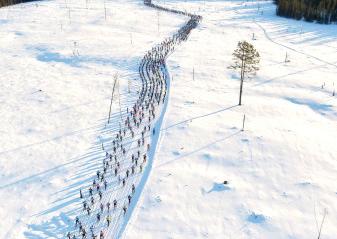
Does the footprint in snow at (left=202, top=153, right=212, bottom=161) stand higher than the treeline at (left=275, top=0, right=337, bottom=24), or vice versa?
the treeline at (left=275, top=0, right=337, bottom=24)

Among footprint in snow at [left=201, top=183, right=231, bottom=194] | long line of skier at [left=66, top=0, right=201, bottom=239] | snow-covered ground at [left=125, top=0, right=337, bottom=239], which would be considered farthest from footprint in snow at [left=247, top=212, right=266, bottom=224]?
long line of skier at [left=66, top=0, right=201, bottom=239]

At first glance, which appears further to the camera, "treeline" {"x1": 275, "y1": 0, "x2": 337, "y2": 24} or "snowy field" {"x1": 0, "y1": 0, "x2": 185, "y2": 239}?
"treeline" {"x1": 275, "y1": 0, "x2": 337, "y2": 24}

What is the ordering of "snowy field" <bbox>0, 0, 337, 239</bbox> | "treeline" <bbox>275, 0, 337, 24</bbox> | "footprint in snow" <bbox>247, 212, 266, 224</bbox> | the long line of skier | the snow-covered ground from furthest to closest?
"treeline" <bbox>275, 0, 337, 24</bbox> → "snowy field" <bbox>0, 0, 337, 239</bbox> → the long line of skier → the snow-covered ground → "footprint in snow" <bbox>247, 212, 266, 224</bbox>

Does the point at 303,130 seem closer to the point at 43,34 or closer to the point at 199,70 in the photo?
the point at 199,70

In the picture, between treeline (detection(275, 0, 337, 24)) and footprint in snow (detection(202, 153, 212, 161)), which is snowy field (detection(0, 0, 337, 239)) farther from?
treeline (detection(275, 0, 337, 24))

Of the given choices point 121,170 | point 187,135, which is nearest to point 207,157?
point 187,135

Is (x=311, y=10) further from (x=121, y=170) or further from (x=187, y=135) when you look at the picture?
(x=121, y=170)

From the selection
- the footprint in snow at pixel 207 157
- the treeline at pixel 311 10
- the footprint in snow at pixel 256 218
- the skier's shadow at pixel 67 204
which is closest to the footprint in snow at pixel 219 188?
the footprint in snow at pixel 256 218
